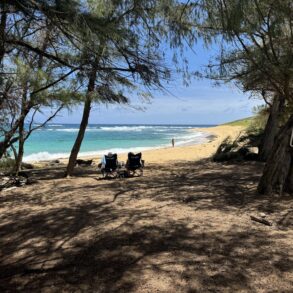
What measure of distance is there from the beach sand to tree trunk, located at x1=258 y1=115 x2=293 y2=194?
1.02 feet

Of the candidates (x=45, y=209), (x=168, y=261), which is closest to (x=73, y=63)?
(x=168, y=261)

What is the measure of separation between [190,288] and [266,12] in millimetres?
3776

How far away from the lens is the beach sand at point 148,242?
365 cm

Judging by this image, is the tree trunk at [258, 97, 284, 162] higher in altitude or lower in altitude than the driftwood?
higher

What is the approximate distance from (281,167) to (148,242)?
317cm

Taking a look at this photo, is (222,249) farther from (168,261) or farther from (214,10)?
(214,10)

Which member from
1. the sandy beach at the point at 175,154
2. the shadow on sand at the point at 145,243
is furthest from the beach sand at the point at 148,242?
the sandy beach at the point at 175,154

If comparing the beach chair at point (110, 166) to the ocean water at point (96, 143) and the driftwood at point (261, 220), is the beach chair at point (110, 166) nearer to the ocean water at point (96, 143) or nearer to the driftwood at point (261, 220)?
the ocean water at point (96, 143)

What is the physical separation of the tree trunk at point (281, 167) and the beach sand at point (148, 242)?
1.02ft

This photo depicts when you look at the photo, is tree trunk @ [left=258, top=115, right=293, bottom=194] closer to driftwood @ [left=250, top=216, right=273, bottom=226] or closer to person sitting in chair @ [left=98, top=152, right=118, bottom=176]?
driftwood @ [left=250, top=216, right=273, bottom=226]

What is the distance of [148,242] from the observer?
4578 mm

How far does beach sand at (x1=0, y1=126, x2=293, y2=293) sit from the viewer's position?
144 inches

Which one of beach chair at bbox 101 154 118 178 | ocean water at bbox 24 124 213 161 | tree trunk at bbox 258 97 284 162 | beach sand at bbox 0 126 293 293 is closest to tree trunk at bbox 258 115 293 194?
beach sand at bbox 0 126 293 293

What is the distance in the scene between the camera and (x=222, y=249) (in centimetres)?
427
